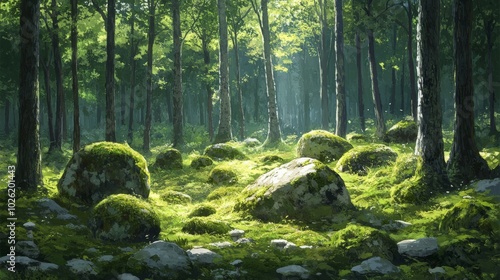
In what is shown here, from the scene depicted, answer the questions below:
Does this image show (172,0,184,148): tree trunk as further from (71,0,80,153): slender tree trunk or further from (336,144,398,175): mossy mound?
(336,144,398,175): mossy mound

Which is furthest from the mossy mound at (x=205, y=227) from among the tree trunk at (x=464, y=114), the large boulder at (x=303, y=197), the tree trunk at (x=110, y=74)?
the tree trunk at (x=110, y=74)

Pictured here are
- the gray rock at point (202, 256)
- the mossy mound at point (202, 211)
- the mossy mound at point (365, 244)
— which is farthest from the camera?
the mossy mound at point (202, 211)

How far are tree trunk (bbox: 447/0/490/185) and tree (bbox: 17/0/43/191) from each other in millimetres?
9252

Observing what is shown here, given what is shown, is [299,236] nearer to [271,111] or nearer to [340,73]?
[340,73]

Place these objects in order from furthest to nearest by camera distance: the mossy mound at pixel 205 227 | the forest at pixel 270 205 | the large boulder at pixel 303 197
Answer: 1. the large boulder at pixel 303 197
2. the mossy mound at pixel 205 227
3. the forest at pixel 270 205

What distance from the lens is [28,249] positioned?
6.68 meters

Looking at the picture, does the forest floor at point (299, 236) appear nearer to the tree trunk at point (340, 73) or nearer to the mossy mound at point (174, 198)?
the mossy mound at point (174, 198)

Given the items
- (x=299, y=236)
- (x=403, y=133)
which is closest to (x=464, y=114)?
(x=299, y=236)

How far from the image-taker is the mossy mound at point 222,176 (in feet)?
48.3

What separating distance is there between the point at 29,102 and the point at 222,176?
623 cm

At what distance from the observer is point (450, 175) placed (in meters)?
10.6

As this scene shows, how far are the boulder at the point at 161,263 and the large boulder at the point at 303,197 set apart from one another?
335 cm

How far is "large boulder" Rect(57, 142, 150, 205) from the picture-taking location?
35.3 feet

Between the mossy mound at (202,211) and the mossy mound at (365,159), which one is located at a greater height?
the mossy mound at (365,159)
